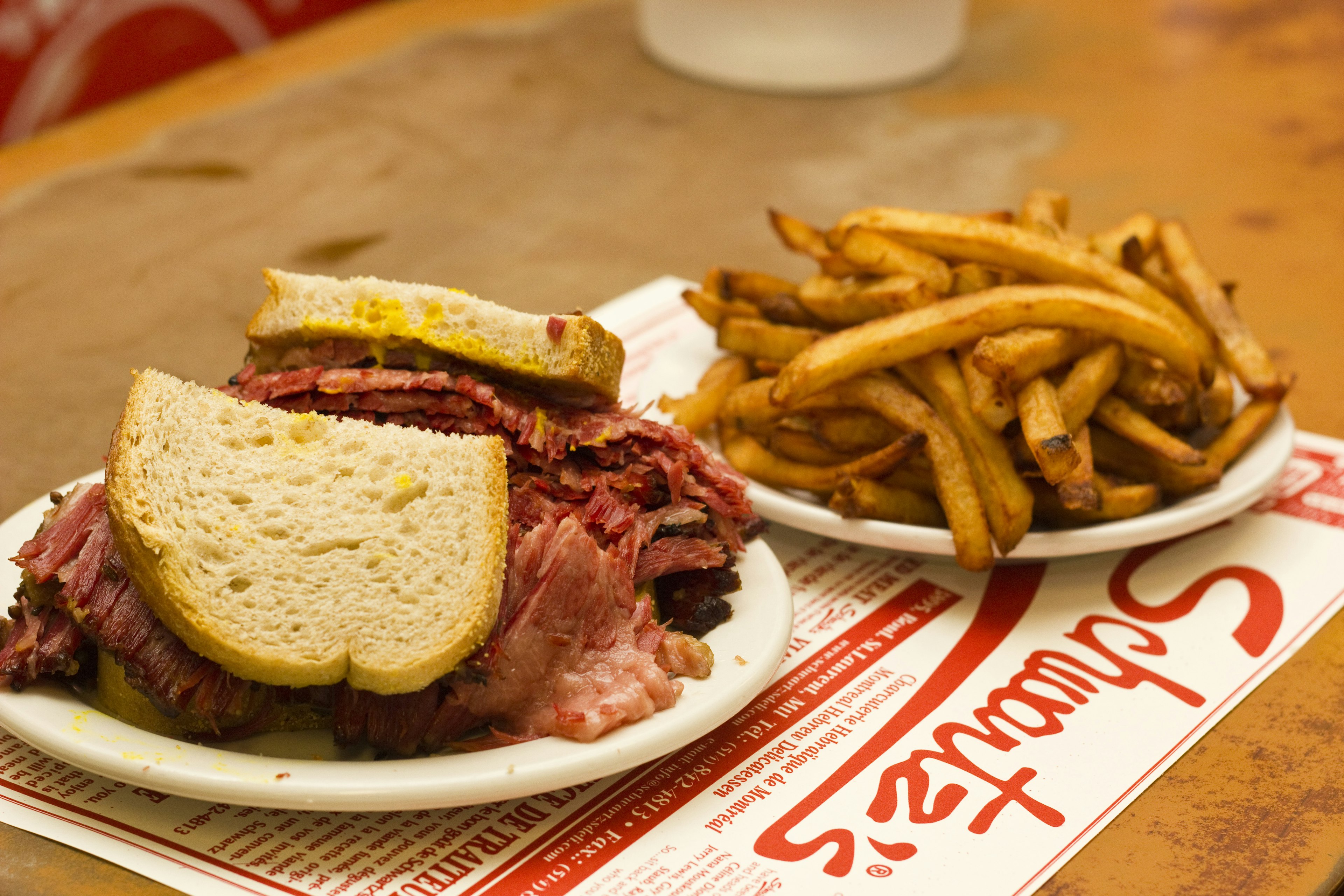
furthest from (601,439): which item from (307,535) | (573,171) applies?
(573,171)

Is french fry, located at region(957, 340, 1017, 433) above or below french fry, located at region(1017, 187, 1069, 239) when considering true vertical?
below

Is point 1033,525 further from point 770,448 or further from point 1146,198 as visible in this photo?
point 1146,198

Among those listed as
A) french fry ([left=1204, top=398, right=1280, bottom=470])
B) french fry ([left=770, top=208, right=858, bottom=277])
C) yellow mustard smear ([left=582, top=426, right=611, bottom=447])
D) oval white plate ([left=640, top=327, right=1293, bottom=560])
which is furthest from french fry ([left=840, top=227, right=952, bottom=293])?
yellow mustard smear ([left=582, top=426, right=611, bottom=447])

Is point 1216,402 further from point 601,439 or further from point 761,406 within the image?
point 601,439

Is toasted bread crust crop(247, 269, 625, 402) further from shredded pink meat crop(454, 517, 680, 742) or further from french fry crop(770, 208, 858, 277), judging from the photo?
french fry crop(770, 208, 858, 277)

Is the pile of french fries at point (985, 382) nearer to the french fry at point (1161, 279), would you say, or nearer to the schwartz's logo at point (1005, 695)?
the french fry at point (1161, 279)

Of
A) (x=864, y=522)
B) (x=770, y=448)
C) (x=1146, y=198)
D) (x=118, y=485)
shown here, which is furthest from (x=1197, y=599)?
(x=1146, y=198)

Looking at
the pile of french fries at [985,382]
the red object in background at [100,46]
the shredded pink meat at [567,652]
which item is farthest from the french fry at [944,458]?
the red object in background at [100,46]

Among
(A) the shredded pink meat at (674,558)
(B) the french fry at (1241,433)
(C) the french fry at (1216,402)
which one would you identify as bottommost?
(B) the french fry at (1241,433)
